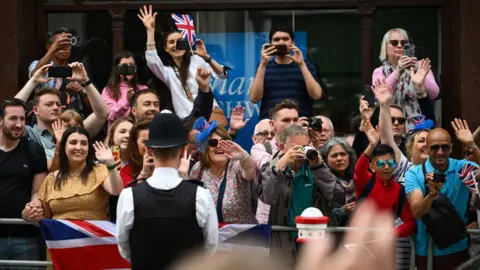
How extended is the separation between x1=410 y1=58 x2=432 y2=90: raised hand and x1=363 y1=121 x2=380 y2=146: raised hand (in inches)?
47.9

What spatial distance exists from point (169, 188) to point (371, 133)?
3.00 m

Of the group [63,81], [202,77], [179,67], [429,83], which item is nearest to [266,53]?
[202,77]

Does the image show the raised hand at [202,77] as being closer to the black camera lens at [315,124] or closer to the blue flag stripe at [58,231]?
the black camera lens at [315,124]

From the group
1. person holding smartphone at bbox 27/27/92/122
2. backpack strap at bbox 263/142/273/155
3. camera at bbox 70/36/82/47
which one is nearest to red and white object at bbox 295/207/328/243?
backpack strap at bbox 263/142/273/155

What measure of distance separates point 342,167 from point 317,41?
2.80 metres

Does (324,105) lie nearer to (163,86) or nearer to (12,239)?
(163,86)

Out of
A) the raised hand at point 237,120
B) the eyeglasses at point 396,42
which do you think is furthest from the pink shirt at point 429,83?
the raised hand at point 237,120

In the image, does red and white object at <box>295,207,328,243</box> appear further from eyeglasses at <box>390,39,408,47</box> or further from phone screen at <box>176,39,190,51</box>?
eyeglasses at <box>390,39,408,47</box>

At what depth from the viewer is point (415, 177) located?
30.6 feet

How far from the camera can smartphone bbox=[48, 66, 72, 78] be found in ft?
34.5

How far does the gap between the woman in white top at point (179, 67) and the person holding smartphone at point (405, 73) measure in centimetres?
166

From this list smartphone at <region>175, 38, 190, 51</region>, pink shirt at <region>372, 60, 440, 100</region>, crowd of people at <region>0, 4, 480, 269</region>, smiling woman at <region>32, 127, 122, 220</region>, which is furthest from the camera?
pink shirt at <region>372, 60, 440, 100</region>

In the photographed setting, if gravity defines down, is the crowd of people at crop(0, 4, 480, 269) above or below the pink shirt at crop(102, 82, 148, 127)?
below

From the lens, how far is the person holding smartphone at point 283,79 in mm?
10805
